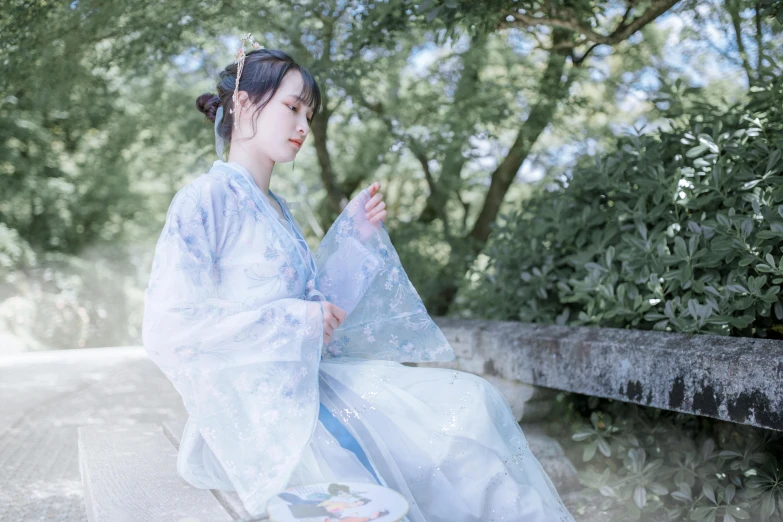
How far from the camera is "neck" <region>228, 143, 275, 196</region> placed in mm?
1943

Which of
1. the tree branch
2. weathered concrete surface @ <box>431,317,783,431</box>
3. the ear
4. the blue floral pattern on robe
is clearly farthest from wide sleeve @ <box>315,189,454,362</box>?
the tree branch

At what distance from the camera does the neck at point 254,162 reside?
194cm

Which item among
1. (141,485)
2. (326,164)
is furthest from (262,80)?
(326,164)

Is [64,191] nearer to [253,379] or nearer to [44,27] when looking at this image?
[44,27]

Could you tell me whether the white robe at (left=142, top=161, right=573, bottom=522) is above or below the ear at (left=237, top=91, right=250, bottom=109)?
below

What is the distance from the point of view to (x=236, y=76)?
1945mm

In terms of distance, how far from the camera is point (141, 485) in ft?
6.23

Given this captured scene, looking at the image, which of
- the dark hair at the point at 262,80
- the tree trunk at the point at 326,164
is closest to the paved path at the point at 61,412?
the dark hair at the point at 262,80

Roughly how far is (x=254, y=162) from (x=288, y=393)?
2.25 feet

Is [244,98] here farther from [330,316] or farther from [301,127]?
[330,316]

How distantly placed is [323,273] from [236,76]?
2.03 feet

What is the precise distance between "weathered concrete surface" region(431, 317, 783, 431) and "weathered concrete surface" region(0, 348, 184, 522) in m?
1.82

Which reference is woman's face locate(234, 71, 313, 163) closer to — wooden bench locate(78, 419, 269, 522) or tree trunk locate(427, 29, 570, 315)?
wooden bench locate(78, 419, 269, 522)

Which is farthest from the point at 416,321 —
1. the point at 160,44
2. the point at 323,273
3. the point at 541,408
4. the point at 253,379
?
the point at 160,44
